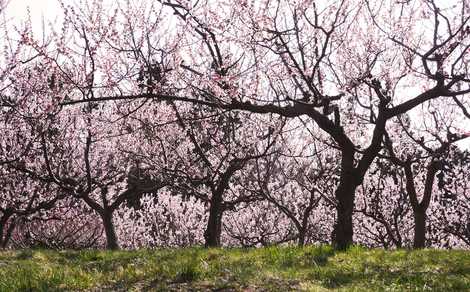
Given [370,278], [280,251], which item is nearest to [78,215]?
[280,251]

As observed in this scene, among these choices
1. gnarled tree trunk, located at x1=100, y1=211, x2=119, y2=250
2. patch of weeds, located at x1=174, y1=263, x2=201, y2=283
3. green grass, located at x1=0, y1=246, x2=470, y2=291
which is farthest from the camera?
gnarled tree trunk, located at x1=100, y1=211, x2=119, y2=250

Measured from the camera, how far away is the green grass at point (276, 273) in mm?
5781

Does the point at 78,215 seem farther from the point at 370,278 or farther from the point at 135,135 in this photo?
the point at 370,278

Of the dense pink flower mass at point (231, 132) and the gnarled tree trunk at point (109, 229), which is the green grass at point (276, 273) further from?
the gnarled tree trunk at point (109, 229)

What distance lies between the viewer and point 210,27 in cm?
1047

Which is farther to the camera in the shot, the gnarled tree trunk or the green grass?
the gnarled tree trunk

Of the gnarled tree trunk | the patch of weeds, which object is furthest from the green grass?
the gnarled tree trunk

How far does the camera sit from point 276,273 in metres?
6.48

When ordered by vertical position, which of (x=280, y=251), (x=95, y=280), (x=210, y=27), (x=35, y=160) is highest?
(x=210, y=27)

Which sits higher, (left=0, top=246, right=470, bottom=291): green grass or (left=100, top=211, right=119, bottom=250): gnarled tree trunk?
(left=100, top=211, right=119, bottom=250): gnarled tree trunk

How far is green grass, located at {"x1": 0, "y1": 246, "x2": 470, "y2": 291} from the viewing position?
578 cm

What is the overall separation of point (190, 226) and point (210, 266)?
1917 centimetres

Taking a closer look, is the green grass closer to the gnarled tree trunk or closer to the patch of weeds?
the patch of weeds

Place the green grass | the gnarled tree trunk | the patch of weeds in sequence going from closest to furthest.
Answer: the green grass
the patch of weeds
the gnarled tree trunk
